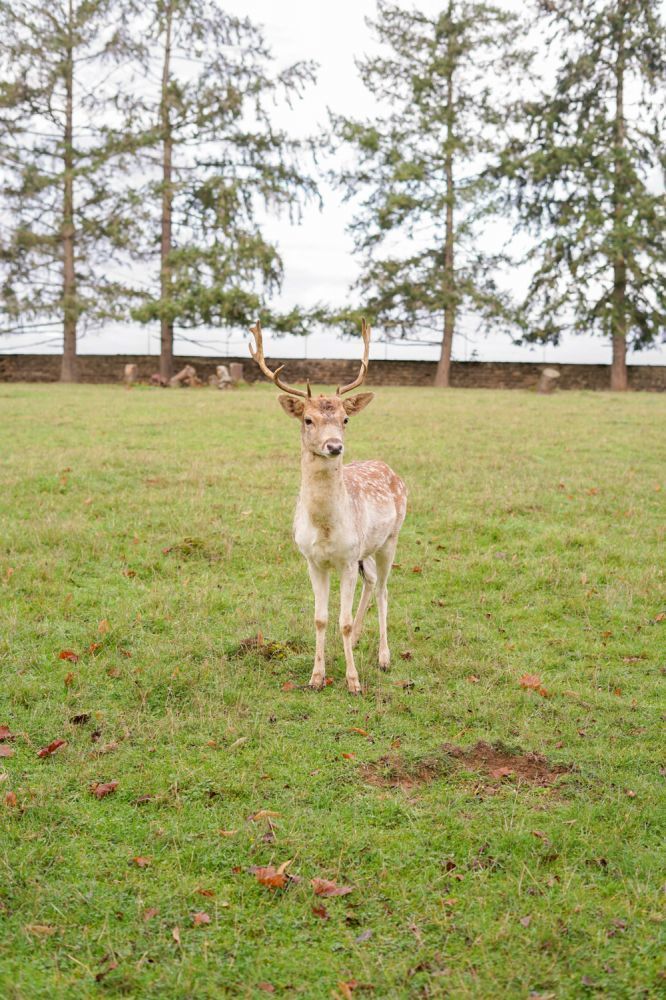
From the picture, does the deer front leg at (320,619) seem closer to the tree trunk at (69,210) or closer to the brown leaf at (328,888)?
the brown leaf at (328,888)

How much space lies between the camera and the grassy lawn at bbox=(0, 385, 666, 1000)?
338 cm

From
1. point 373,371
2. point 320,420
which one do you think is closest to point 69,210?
point 373,371

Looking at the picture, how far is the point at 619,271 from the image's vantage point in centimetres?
3162

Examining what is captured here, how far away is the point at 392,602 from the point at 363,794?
3077mm

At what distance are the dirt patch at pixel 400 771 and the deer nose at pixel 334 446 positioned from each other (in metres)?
1.74

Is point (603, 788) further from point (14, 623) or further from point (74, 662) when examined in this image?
point (14, 623)

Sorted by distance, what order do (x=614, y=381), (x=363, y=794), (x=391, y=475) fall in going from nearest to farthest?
(x=363, y=794)
(x=391, y=475)
(x=614, y=381)

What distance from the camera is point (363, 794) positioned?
4.45 metres

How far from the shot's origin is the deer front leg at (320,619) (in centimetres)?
580

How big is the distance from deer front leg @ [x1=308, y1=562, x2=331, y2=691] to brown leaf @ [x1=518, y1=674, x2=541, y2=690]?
126cm

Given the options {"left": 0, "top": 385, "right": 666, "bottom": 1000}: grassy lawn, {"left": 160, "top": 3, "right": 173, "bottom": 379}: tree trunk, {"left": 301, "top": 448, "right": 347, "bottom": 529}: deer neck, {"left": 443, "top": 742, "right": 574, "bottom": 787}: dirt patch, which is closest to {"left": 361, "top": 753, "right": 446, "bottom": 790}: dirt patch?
{"left": 0, "top": 385, "right": 666, "bottom": 1000}: grassy lawn

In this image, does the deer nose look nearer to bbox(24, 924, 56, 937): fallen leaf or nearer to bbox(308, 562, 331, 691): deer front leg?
bbox(308, 562, 331, 691): deer front leg

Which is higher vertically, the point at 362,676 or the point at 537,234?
the point at 537,234

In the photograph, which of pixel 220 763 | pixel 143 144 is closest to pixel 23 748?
pixel 220 763
